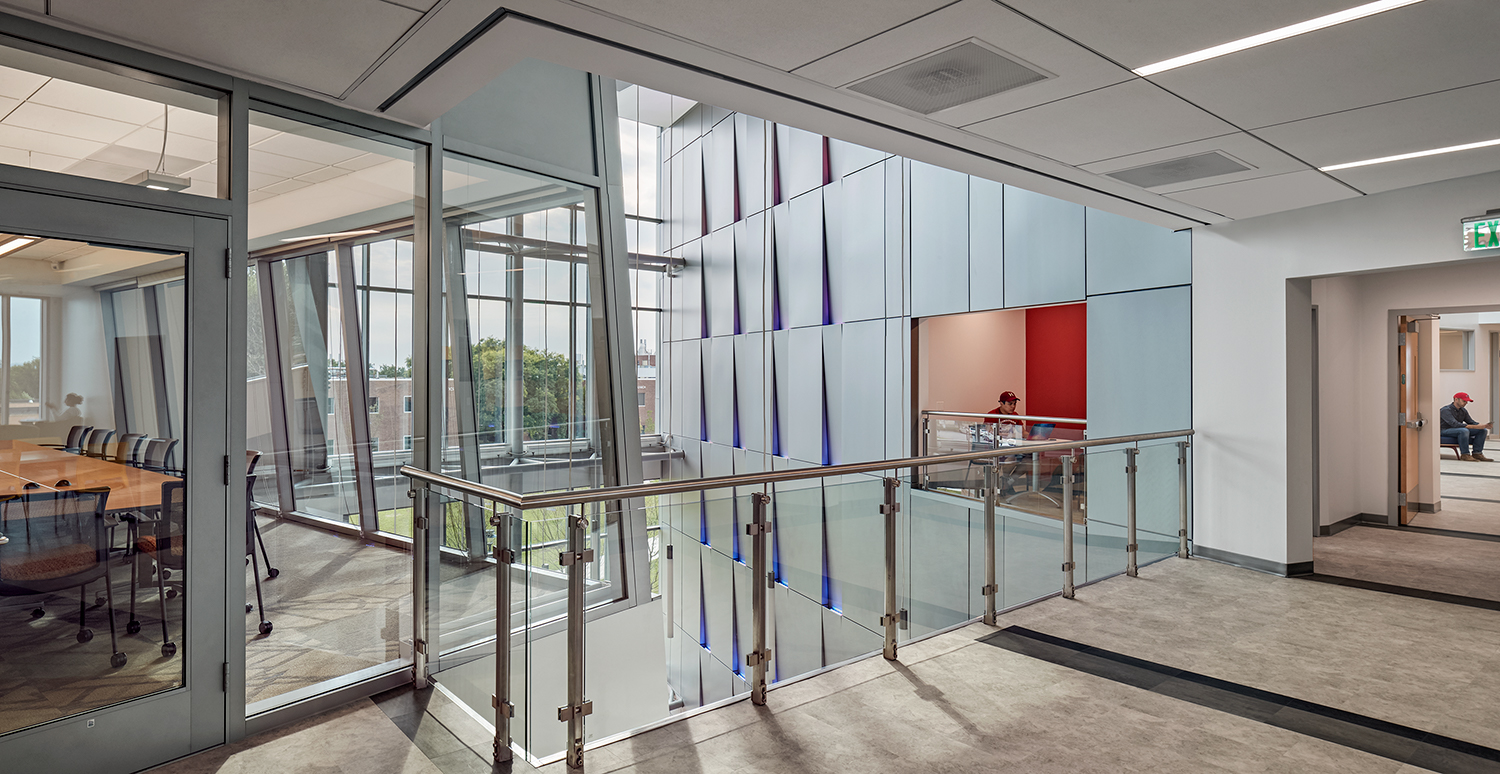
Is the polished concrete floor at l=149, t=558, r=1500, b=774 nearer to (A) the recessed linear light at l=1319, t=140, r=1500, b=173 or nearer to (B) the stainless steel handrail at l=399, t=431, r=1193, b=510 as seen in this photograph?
(B) the stainless steel handrail at l=399, t=431, r=1193, b=510

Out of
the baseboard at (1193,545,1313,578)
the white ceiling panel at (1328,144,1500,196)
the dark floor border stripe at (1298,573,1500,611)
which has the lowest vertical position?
the dark floor border stripe at (1298,573,1500,611)

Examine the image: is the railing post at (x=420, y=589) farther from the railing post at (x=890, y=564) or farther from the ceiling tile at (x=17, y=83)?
the railing post at (x=890, y=564)

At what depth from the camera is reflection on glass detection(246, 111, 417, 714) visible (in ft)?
11.5

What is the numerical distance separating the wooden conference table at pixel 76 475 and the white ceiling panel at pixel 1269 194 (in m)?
6.04

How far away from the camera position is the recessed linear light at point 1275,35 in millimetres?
2561

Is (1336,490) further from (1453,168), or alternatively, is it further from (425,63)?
(425,63)

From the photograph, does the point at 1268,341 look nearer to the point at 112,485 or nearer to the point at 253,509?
the point at 253,509

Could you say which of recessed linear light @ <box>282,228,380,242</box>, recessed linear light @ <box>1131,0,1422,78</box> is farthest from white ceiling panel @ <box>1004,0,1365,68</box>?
recessed linear light @ <box>282,228,380,242</box>

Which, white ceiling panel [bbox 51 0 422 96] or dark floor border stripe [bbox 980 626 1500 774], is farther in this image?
dark floor border stripe [bbox 980 626 1500 774]

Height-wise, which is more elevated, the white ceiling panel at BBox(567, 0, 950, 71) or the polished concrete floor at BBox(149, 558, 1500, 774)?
the white ceiling panel at BBox(567, 0, 950, 71)

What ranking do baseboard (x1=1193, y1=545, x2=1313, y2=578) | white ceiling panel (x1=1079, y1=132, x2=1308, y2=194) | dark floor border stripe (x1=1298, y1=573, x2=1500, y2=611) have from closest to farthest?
white ceiling panel (x1=1079, y1=132, x2=1308, y2=194) < dark floor border stripe (x1=1298, y1=573, x2=1500, y2=611) < baseboard (x1=1193, y1=545, x2=1313, y2=578)

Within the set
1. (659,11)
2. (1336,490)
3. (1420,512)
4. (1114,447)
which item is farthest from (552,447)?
(1420,512)

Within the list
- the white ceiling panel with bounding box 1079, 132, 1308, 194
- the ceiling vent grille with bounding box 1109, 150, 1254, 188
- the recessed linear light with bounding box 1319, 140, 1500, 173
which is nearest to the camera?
the white ceiling panel with bounding box 1079, 132, 1308, 194

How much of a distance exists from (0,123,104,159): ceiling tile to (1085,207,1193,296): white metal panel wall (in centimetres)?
717
